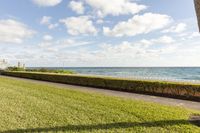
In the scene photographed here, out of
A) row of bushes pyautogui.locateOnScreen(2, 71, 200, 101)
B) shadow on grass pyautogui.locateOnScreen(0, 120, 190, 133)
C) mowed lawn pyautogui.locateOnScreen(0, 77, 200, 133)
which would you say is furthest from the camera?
row of bushes pyautogui.locateOnScreen(2, 71, 200, 101)

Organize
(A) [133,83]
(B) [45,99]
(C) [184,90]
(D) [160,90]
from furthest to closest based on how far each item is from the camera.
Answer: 1. (A) [133,83]
2. (D) [160,90]
3. (C) [184,90]
4. (B) [45,99]

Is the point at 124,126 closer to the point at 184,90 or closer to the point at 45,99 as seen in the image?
the point at 45,99

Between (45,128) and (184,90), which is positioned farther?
(184,90)

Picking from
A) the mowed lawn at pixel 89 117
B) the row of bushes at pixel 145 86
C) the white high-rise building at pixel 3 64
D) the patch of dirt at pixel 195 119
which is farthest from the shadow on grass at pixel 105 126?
the white high-rise building at pixel 3 64

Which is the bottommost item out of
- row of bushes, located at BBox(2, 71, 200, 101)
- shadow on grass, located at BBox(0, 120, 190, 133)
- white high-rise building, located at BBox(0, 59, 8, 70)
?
shadow on grass, located at BBox(0, 120, 190, 133)

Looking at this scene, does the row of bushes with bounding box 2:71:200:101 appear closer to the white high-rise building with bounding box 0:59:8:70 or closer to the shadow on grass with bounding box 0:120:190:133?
the shadow on grass with bounding box 0:120:190:133

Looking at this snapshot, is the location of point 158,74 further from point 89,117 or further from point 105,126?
Result: point 105,126

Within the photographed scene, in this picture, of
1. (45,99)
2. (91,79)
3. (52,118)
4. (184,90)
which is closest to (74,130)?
(52,118)

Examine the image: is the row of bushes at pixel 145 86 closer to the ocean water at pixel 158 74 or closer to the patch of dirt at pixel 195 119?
the patch of dirt at pixel 195 119

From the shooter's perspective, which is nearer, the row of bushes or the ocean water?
the row of bushes

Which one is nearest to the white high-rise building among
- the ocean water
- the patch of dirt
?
the ocean water

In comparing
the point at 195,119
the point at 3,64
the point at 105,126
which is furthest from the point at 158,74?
the point at 105,126

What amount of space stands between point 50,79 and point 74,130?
51.4ft

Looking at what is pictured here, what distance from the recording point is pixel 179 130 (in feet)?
19.0
